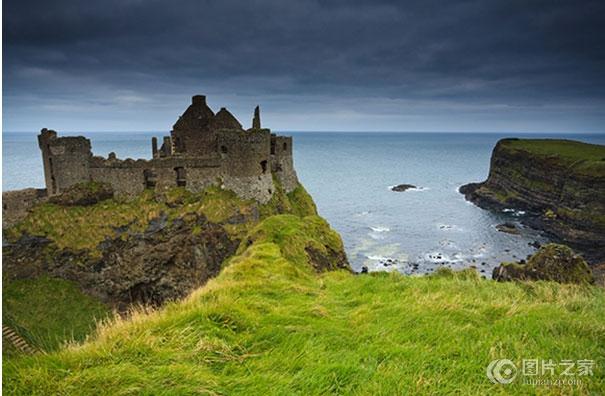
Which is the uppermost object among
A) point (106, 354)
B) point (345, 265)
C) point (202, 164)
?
point (202, 164)

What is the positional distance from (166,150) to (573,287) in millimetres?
37242

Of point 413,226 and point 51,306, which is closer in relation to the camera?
point 51,306

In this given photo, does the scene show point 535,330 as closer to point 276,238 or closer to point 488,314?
point 488,314

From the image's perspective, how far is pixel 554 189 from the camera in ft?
278

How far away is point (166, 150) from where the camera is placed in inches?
1575

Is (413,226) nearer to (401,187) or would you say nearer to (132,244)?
(401,187)

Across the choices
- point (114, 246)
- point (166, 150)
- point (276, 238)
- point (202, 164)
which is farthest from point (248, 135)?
point (276, 238)

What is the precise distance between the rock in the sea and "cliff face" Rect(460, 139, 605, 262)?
142 feet

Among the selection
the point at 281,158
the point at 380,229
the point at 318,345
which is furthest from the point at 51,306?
the point at 380,229

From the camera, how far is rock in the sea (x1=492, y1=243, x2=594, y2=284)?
1945cm

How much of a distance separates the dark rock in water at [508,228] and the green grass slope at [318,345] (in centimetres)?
6357

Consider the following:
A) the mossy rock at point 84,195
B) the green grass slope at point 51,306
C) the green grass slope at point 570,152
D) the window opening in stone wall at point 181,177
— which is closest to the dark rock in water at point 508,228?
the green grass slope at point 570,152

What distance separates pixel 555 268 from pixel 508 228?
53.9 metres

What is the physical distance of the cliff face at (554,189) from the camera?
64.9 metres
